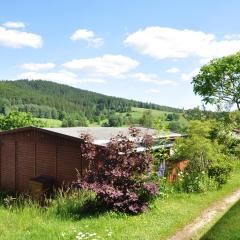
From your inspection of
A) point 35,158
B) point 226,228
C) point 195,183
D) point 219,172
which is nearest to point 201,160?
point 219,172

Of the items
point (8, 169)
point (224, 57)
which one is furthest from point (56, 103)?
point (8, 169)

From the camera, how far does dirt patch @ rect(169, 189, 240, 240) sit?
36.7 feet

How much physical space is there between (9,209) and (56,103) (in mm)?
136556

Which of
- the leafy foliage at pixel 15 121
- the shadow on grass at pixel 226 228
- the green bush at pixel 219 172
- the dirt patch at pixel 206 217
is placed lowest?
the dirt patch at pixel 206 217

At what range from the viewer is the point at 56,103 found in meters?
150

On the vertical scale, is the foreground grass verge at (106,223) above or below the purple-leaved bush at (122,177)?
below

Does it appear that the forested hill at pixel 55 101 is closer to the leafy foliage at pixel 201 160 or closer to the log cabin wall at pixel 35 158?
the log cabin wall at pixel 35 158

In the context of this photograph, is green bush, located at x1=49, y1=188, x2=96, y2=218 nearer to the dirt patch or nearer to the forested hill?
the dirt patch

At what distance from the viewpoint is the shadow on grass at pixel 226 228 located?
10.9 meters

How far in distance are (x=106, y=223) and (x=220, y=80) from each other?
123 feet

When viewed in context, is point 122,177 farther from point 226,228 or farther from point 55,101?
point 55,101

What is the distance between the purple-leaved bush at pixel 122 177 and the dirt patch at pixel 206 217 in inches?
66.5

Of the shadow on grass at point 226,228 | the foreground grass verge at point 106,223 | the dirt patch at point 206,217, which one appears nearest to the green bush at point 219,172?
the dirt patch at point 206,217

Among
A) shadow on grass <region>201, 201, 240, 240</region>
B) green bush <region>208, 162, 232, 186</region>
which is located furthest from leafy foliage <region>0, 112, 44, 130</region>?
shadow on grass <region>201, 201, 240, 240</region>
